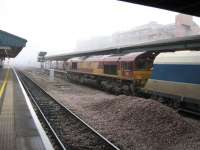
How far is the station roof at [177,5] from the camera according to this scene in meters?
11.4

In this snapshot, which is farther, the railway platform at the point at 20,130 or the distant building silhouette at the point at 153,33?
the distant building silhouette at the point at 153,33

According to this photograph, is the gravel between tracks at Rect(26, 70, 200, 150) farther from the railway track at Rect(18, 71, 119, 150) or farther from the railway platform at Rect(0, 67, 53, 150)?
the railway platform at Rect(0, 67, 53, 150)

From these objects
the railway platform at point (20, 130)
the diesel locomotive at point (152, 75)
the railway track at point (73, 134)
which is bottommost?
the railway track at point (73, 134)

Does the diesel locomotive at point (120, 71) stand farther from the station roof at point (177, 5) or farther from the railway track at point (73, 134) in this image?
the station roof at point (177, 5)

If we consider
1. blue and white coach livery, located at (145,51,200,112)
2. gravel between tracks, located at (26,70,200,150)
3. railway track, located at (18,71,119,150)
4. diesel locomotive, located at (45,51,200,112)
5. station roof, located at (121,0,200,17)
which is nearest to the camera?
station roof, located at (121,0,200,17)

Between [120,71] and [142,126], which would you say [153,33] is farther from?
[142,126]

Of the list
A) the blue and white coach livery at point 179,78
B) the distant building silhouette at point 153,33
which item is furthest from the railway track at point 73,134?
the distant building silhouette at point 153,33

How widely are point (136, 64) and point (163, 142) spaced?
13.9 metres

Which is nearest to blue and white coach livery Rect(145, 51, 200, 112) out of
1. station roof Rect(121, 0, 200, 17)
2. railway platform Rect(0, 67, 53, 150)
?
station roof Rect(121, 0, 200, 17)

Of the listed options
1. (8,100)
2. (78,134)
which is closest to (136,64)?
(8,100)

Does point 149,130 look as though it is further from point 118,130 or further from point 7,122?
point 7,122

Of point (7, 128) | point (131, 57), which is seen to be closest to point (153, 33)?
point (131, 57)

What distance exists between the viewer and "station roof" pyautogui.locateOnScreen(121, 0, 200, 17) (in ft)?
37.3

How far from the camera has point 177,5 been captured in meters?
11.9
